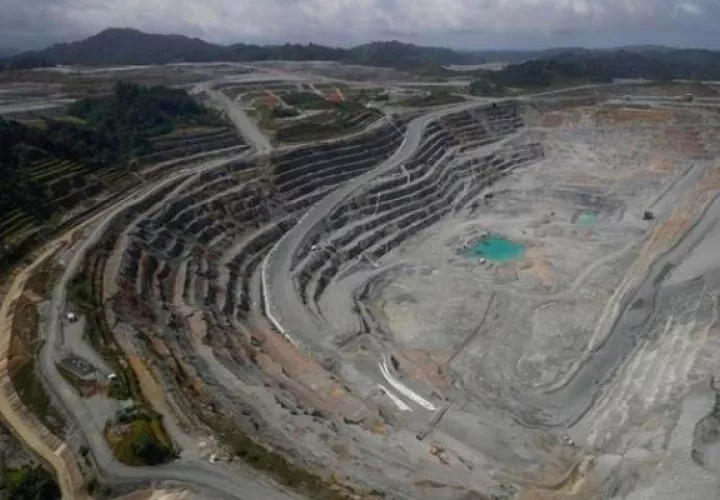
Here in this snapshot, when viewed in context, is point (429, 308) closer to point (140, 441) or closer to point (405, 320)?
point (405, 320)

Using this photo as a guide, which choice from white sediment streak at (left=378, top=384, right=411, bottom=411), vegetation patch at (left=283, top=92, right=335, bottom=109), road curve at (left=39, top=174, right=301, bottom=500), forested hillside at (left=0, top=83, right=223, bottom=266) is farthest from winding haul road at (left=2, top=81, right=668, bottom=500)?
vegetation patch at (left=283, top=92, right=335, bottom=109)

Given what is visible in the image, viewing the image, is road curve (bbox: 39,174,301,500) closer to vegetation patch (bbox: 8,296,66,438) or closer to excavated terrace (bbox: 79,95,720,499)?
vegetation patch (bbox: 8,296,66,438)

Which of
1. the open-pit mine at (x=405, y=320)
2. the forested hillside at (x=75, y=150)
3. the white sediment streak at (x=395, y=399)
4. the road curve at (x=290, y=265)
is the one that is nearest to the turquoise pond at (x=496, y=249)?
the open-pit mine at (x=405, y=320)

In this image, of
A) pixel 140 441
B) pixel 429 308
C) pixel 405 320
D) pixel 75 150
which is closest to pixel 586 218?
pixel 429 308

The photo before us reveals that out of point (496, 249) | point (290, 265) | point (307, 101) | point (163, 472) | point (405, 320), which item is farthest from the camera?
point (307, 101)

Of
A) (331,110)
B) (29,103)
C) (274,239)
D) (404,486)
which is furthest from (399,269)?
(29,103)

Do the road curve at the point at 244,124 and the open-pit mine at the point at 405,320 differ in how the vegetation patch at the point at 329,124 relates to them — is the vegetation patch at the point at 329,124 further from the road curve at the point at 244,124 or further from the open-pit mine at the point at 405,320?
the road curve at the point at 244,124

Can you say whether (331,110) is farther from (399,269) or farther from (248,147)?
(399,269)
